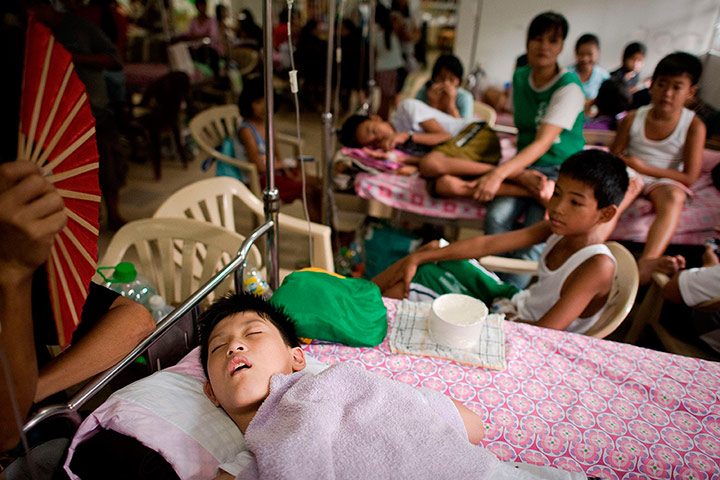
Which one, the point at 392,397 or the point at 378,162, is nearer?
the point at 392,397

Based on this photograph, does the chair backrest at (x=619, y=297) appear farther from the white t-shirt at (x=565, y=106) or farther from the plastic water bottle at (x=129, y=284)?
the plastic water bottle at (x=129, y=284)

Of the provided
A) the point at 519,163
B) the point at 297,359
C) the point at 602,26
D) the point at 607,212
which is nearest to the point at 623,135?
the point at 519,163

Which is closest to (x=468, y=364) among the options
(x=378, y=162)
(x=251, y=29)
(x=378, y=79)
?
(x=378, y=162)

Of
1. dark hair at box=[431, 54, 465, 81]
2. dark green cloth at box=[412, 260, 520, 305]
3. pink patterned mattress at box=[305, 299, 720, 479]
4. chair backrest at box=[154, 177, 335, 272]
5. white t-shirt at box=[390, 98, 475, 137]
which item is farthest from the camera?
dark hair at box=[431, 54, 465, 81]

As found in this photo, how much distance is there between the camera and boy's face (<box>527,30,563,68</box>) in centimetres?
244

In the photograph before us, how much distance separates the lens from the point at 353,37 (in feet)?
18.5

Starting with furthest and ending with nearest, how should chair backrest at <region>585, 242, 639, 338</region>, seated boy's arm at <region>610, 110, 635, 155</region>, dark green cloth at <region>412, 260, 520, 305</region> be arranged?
seated boy's arm at <region>610, 110, 635, 155</region>, dark green cloth at <region>412, 260, 520, 305</region>, chair backrest at <region>585, 242, 639, 338</region>

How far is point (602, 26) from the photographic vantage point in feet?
15.8

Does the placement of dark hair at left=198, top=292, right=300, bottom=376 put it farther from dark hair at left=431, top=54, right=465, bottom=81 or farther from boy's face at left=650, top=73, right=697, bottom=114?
dark hair at left=431, top=54, right=465, bottom=81

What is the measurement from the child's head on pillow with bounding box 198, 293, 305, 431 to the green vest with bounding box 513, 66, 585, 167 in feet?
6.66

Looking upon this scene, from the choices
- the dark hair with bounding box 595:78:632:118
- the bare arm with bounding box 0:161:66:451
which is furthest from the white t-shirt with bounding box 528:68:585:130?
the bare arm with bounding box 0:161:66:451

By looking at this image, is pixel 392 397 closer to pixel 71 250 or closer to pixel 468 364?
pixel 468 364

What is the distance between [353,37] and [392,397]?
17.9 feet

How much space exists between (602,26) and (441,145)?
3.32m
